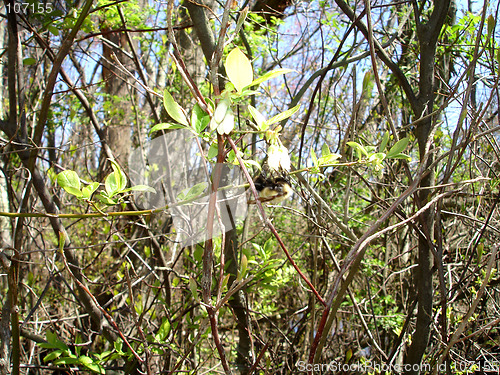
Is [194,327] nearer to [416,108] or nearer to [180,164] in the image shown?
[416,108]

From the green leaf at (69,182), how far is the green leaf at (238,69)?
0.43m

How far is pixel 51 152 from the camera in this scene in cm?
324

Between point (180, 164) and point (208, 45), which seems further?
point (180, 164)

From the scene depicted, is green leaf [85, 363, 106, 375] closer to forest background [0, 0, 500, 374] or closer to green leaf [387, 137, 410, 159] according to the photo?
forest background [0, 0, 500, 374]

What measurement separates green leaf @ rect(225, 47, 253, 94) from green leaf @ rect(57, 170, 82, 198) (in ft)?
1.41

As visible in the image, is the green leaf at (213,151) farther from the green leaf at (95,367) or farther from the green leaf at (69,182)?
the green leaf at (95,367)

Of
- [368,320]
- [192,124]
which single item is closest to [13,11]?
[192,124]

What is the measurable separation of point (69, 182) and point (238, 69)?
1.51ft

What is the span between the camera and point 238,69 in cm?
68

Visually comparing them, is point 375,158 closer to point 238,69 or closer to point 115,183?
point 238,69

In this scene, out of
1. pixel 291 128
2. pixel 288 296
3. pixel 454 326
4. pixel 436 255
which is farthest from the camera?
pixel 291 128

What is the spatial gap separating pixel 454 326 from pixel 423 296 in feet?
2.87

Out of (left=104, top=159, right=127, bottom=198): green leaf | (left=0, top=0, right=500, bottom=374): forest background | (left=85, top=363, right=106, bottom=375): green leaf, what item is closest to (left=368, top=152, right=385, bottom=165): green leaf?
(left=0, top=0, right=500, bottom=374): forest background

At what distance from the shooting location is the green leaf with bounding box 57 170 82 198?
84cm
